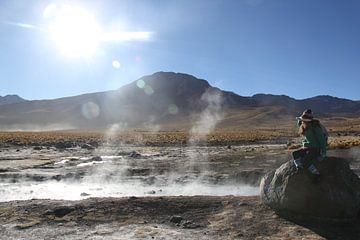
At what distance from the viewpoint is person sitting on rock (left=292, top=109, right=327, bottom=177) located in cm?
1231

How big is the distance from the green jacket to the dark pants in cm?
13

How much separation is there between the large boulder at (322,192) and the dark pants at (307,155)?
212 millimetres

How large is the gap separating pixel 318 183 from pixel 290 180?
73 cm

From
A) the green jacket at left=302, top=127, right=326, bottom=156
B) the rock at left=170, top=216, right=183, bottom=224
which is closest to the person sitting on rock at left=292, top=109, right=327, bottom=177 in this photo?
the green jacket at left=302, top=127, right=326, bottom=156

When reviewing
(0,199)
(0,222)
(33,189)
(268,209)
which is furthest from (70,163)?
(268,209)

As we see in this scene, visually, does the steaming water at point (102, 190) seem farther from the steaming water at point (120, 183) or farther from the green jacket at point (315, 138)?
the green jacket at point (315, 138)

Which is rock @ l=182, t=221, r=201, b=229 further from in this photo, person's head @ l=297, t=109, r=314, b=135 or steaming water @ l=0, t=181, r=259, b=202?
steaming water @ l=0, t=181, r=259, b=202

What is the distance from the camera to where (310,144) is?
12539mm

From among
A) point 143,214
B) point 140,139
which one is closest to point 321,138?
Result: point 143,214

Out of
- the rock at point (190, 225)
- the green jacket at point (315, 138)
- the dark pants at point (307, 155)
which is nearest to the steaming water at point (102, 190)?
the rock at point (190, 225)

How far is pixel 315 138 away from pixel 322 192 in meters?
1.41

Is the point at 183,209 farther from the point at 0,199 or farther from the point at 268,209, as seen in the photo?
the point at 0,199

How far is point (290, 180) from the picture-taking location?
12.8 meters

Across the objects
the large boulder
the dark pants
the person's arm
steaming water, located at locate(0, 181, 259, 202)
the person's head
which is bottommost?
steaming water, located at locate(0, 181, 259, 202)
